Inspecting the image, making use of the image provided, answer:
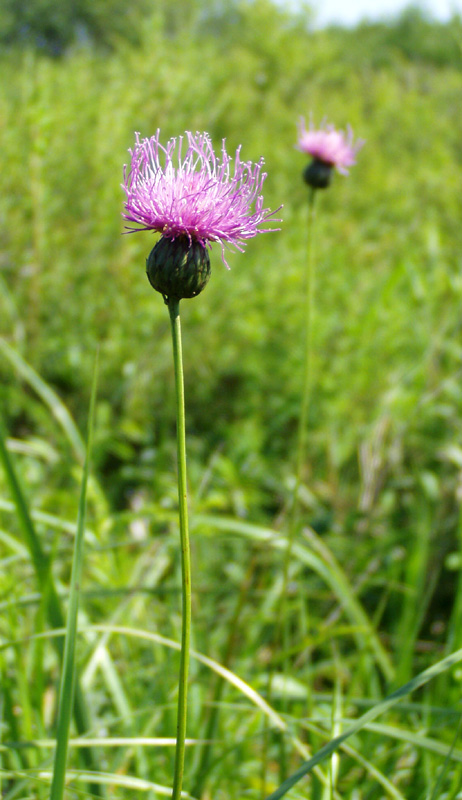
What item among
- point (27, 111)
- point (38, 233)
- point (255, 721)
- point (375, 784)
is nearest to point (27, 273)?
point (38, 233)

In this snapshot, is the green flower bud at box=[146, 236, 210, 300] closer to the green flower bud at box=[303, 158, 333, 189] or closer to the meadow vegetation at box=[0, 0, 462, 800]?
the meadow vegetation at box=[0, 0, 462, 800]

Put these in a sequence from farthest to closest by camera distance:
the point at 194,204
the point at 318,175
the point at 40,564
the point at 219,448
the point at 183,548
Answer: the point at 318,175, the point at 219,448, the point at 40,564, the point at 194,204, the point at 183,548

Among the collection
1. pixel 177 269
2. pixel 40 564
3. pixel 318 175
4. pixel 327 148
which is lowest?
pixel 40 564

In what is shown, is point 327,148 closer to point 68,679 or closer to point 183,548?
point 183,548

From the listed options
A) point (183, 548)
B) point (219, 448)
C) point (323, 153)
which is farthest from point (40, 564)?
point (323, 153)

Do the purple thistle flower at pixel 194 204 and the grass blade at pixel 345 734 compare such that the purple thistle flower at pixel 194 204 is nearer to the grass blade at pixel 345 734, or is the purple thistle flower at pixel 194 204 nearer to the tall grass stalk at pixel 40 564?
the tall grass stalk at pixel 40 564

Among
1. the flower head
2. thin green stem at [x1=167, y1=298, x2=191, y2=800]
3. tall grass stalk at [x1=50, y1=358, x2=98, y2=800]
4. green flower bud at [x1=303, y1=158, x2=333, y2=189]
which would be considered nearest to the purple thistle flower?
thin green stem at [x1=167, y1=298, x2=191, y2=800]

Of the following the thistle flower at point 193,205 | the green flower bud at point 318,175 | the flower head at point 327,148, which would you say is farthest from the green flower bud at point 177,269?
the flower head at point 327,148
